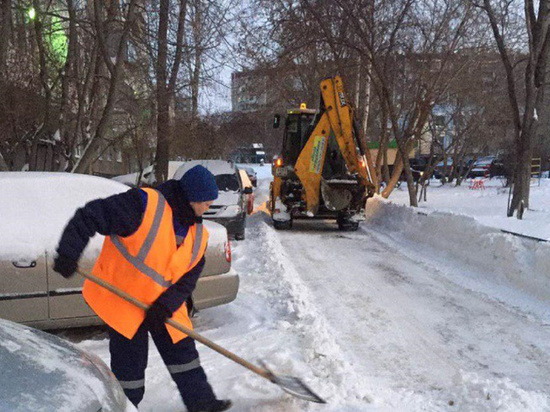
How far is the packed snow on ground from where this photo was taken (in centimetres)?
352

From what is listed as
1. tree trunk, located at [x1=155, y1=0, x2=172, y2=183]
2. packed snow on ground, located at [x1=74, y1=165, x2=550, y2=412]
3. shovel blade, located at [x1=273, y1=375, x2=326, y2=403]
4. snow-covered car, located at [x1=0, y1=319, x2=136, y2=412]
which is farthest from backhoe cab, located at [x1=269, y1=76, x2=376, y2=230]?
snow-covered car, located at [x1=0, y1=319, x2=136, y2=412]

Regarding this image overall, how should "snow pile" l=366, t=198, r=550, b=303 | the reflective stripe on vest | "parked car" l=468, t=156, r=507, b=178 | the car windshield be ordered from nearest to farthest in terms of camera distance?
1. the reflective stripe on vest
2. "snow pile" l=366, t=198, r=550, b=303
3. the car windshield
4. "parked car" l=468, t=156, r=507, b=178

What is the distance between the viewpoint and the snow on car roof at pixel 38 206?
4.13 m

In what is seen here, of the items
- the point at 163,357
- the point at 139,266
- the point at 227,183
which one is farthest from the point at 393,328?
the point at 227,183

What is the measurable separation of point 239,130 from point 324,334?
25726 millimetres

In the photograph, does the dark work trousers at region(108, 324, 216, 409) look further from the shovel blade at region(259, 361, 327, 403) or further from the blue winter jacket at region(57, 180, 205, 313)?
the shovel blade at region(259, 361, 327, 403)

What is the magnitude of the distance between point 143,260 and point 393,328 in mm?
3131

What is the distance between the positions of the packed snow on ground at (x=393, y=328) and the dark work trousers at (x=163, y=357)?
0.44 m

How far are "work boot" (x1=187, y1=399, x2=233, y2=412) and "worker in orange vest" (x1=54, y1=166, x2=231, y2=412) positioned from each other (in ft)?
0.57

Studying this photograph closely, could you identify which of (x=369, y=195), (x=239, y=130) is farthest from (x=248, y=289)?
(x=239, y=130)

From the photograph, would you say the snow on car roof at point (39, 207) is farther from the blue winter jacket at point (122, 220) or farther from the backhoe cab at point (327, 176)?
the backhoe cab at point (327, 176)

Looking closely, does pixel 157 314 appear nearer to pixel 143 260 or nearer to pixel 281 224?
pixel 143 260

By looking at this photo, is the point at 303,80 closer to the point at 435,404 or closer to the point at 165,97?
→ the point at 165,97

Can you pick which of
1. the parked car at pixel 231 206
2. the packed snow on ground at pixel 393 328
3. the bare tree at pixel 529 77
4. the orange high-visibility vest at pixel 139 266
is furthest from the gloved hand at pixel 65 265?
the bare tree at pixel 529 77
